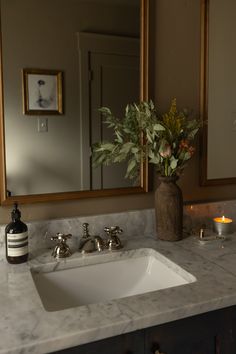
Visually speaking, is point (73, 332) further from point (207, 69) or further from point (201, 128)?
point (207, 69)

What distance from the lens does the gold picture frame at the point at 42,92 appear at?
4.11 feet

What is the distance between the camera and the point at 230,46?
5.30 ft

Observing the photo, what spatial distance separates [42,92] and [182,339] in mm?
932

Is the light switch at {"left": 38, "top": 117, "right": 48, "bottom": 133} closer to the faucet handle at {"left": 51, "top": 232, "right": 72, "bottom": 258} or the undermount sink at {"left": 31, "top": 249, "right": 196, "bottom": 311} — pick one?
the faucet handle at {"left": 51, "top": 232, "right": 72, "bottom": 258}

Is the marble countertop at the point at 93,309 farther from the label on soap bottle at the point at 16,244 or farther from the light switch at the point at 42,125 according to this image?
the light switch at the point at 42,125

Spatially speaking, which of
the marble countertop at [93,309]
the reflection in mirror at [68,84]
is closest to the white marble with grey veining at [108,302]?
the marble countertop at [93,309]

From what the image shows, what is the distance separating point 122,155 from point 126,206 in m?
0.23

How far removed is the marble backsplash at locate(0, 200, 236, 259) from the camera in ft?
4.24

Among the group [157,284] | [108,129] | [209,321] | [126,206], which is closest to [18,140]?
[108,129]

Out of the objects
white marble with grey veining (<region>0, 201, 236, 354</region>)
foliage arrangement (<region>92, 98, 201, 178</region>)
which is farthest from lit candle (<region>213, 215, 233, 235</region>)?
foliage arrangement (<region>92, 98, 201, 178</region>)

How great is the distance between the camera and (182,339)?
0.92 meters

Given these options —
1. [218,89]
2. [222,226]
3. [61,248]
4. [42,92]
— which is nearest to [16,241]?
[61,248]

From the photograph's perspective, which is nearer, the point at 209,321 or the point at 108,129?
the point at 209,321

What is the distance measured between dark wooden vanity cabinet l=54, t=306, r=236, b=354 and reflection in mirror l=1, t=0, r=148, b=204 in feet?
2.04
